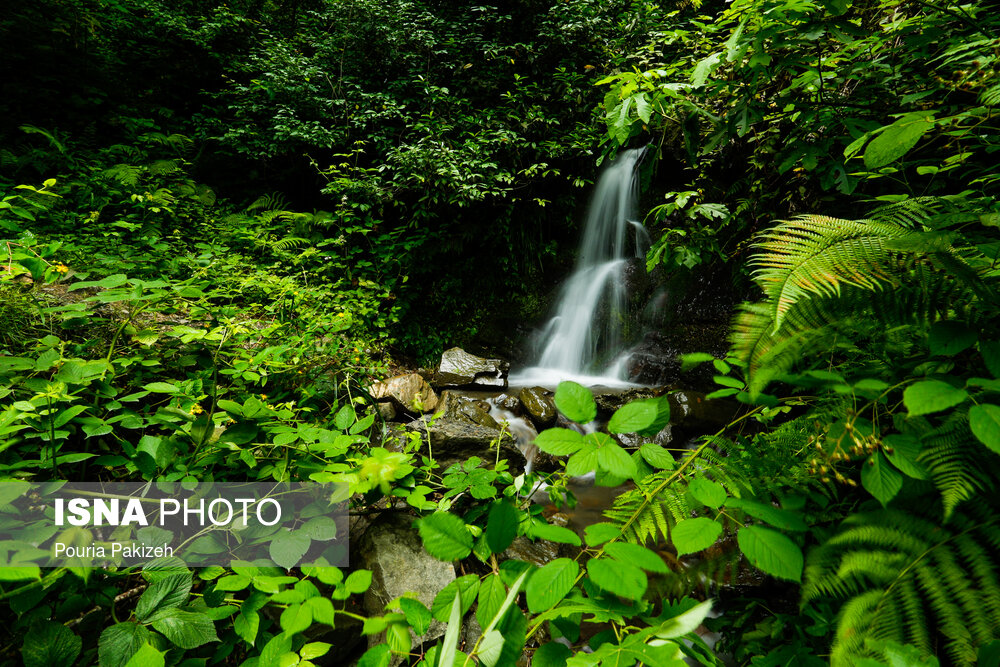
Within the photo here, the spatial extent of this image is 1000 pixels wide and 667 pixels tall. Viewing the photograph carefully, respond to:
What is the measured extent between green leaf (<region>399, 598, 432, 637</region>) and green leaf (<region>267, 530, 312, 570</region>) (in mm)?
517

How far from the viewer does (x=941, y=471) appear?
2.32 ft

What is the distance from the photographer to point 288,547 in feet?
3.31

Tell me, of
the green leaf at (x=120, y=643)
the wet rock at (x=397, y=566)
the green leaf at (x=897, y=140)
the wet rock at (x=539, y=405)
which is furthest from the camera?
the wet rock at (x=539, y=405)

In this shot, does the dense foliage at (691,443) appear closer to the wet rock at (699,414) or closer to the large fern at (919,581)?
the large fern at (919,581)

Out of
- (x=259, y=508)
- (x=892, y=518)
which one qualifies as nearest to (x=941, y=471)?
(x=892, y=518)

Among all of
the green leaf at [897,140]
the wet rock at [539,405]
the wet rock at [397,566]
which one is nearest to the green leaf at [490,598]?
the wet rock at [397,566]

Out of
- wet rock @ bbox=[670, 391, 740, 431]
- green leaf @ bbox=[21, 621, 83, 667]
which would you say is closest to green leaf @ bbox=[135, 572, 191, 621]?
green leaf @ bbox=[21, 621, 83, 667]

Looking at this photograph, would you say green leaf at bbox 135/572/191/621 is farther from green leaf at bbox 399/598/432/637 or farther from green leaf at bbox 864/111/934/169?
green leaf at bbox 864/111/934/169

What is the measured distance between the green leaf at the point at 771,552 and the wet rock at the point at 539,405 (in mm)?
4100

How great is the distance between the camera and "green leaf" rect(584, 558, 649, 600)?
0.55 m

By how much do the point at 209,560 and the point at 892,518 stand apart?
5.33ft

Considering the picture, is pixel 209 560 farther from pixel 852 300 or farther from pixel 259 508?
pixel 852 300

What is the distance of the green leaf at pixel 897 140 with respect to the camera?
0.92 meters

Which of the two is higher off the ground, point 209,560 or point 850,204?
point 850,204
